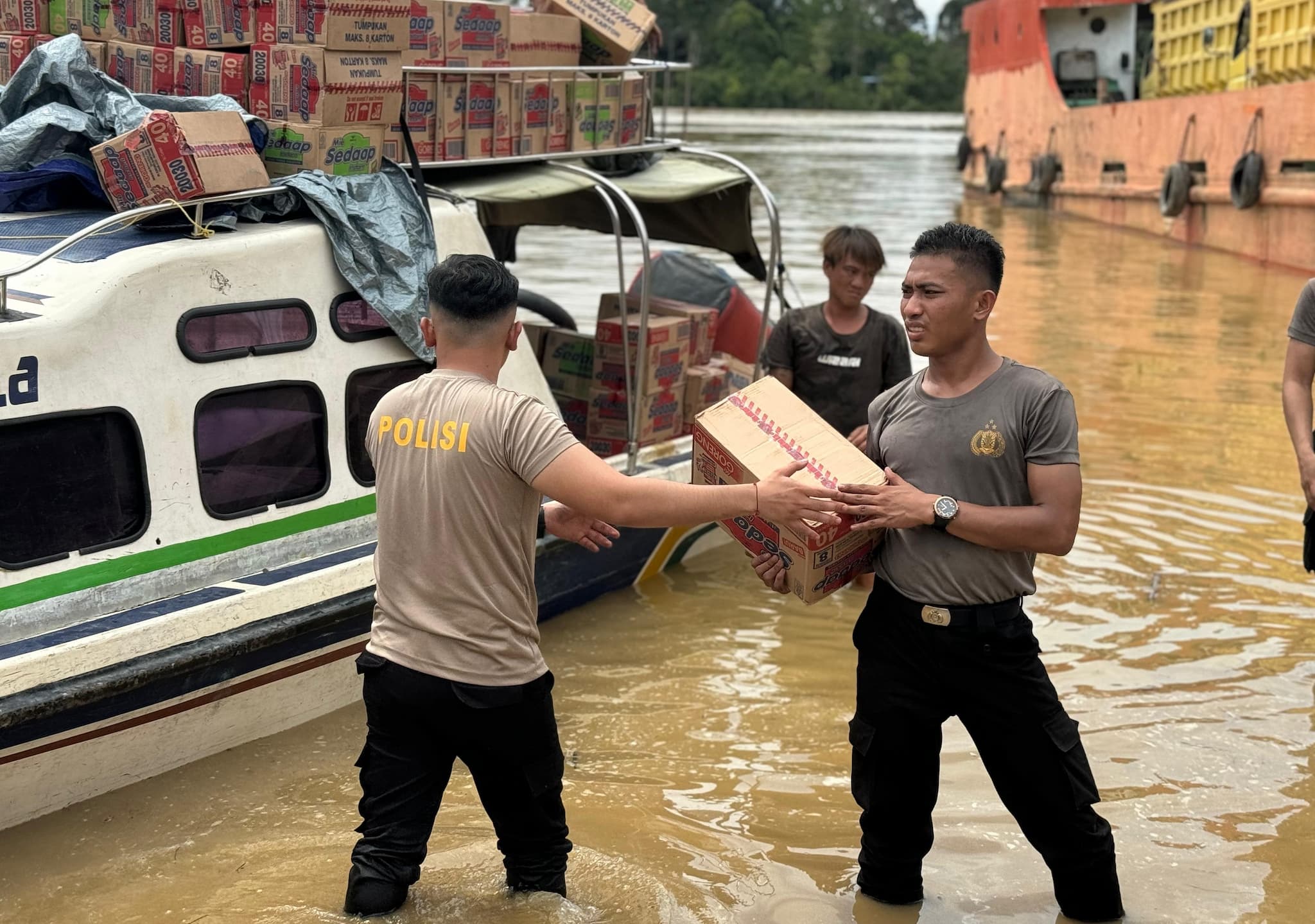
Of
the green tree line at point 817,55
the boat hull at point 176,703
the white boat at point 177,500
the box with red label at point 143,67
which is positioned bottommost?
the boat hull at point 176,703

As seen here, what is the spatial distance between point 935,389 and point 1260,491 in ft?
20.3

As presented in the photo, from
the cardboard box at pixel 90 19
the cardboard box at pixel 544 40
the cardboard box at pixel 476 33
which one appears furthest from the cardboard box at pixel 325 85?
the cardboard box at pixel 544 40

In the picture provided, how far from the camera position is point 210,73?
6.45m

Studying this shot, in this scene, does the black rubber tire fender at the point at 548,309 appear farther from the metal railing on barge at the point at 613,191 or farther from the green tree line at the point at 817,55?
the green tree line at the point at 817,55

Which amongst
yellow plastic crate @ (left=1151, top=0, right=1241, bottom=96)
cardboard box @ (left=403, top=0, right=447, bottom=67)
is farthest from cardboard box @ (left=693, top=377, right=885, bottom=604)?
yellow plastic crate @ (left=1151, top=0, right=1241, bottom=96)

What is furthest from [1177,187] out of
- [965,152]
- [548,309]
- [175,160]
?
[175,160]

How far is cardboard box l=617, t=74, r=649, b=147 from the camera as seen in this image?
7969mm

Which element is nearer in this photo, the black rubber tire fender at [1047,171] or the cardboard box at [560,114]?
the cardboard box at [560,114]

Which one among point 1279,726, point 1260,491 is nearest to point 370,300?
point 1279,726

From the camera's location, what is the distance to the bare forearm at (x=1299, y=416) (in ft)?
17.3

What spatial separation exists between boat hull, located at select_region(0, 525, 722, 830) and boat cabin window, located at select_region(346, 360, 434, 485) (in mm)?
524

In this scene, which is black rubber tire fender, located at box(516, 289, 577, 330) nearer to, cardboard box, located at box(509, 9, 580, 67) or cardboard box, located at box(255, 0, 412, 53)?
cardboard box, located at box(509, 9, 580, 67)

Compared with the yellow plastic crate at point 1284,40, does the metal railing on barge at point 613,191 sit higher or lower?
lower

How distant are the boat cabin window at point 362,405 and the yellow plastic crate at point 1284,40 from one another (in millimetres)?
16428
